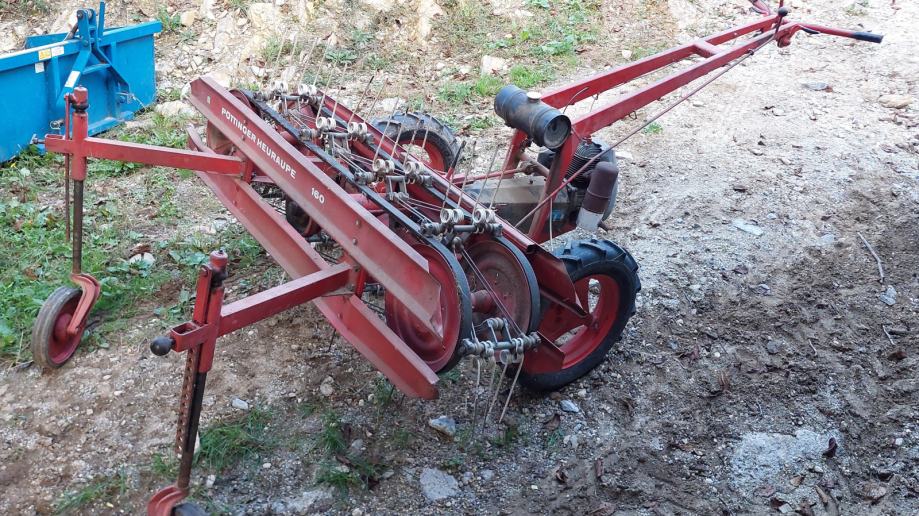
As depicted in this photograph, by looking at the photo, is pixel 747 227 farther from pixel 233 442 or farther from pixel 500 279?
pixel 233 442

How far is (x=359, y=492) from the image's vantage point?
3.95m

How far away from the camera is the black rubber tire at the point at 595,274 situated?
179 inches

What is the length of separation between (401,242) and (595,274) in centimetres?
144

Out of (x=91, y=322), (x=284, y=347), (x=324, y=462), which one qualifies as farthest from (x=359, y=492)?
(x=91, y=322)

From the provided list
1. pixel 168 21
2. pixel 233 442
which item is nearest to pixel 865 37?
pixel 233 442

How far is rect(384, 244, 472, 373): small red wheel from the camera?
3.77 metres

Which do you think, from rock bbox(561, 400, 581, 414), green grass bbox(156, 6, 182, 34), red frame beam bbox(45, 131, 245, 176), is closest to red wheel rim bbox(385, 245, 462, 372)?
rock bbox(561, 400, 581, 414)

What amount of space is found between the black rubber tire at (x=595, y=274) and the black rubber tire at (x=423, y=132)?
1.88 m

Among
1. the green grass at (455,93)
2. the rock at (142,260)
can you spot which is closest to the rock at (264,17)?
the green grass at (455,93)

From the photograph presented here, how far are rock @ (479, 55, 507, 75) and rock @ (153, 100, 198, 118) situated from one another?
3.28 meters

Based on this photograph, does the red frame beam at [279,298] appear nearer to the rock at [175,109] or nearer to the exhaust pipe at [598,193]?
the exhaust pipe at [598,193]

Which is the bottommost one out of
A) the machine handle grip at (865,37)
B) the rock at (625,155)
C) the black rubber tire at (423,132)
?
the rock at (625,155)

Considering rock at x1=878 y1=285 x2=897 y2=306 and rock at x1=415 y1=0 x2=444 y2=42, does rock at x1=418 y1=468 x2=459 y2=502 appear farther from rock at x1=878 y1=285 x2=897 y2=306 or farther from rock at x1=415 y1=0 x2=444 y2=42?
rock at x1=415 y1=0 x2=444 y2=42

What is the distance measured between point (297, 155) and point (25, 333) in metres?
2.07
